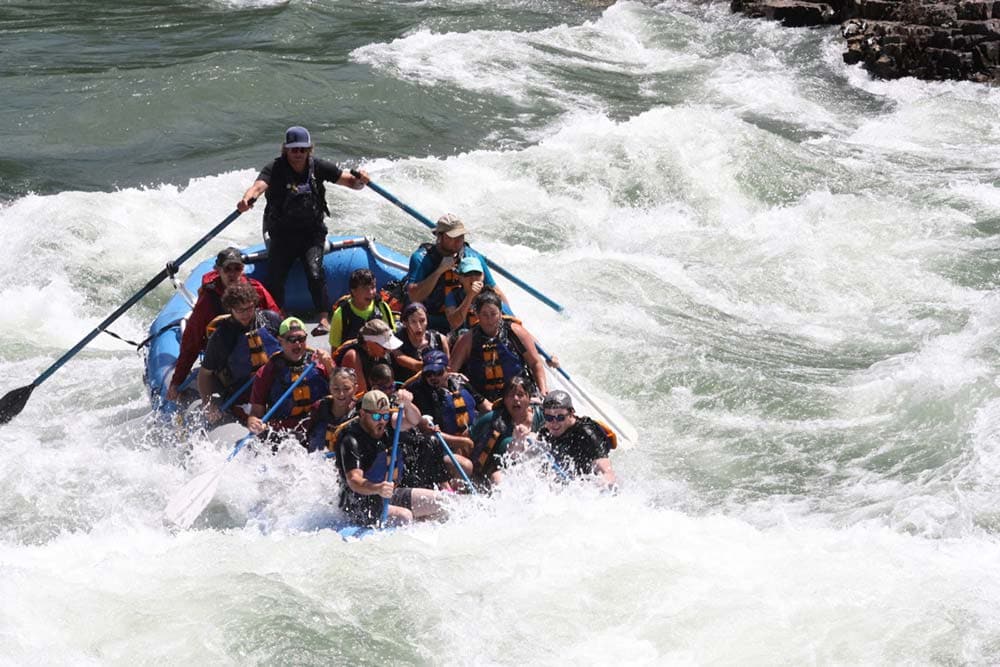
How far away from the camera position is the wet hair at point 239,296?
23.9 feet

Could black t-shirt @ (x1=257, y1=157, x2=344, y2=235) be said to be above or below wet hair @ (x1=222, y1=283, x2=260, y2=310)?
above

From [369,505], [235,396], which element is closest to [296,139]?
[235,396]

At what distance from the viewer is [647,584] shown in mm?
6410

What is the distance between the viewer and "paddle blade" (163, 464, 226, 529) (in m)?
7.05

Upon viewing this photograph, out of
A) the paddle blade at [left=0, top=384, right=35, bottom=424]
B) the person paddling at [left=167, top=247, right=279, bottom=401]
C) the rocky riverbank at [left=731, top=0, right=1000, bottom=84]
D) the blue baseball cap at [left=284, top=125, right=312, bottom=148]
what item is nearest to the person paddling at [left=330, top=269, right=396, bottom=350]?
the person paddling at [left=167, top=247, right=279, bottom=401]

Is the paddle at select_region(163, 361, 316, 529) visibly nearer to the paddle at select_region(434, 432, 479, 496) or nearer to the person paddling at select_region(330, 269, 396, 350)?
the person paddling at select_region(330, 269, 396, 350)

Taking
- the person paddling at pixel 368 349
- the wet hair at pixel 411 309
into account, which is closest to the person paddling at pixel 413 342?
the wet hair at pixel 411 309

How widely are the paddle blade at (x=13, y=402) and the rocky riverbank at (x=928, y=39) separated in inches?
465

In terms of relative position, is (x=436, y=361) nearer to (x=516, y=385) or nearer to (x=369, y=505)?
(x=516, y=385)

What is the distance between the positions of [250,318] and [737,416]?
326 cm

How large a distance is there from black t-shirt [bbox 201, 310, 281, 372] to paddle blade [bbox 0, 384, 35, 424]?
1.79 metres

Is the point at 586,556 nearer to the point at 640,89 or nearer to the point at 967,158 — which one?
the point at 967,158

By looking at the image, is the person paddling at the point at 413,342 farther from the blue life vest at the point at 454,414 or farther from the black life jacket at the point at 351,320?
the blue life vest at the point at 454,414

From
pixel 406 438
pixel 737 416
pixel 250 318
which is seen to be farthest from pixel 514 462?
pixel 737 416
